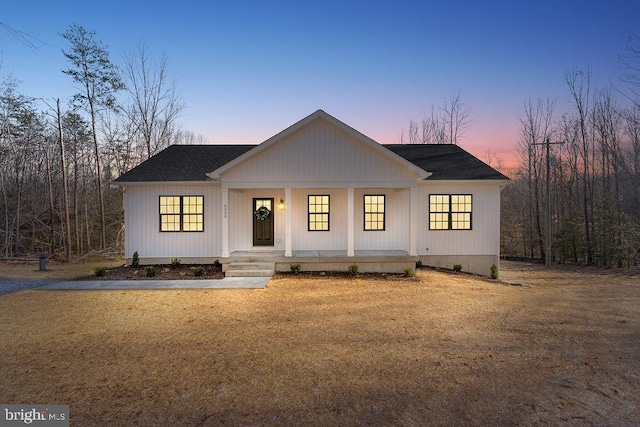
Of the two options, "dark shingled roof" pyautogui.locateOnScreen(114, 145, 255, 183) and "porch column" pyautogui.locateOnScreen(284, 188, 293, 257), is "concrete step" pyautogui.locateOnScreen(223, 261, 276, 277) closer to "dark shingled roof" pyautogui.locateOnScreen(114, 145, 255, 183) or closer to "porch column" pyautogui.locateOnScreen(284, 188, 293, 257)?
"porch column" pyautogui.locateOnScreen(284, 188, 293, 257)

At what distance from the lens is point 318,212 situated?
14156 millimetres

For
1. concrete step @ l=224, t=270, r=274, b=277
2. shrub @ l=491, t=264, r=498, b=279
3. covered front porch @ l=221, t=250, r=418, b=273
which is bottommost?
shrub @ l=491, t=264, r=498, b=279

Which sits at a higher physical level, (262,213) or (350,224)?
(262,213)

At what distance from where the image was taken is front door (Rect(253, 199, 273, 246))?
14203mm

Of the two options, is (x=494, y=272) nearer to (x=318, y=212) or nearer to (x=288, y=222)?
(x=318, y=212)

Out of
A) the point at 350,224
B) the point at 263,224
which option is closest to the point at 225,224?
the point at 263,224

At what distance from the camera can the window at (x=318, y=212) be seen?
14.1 m

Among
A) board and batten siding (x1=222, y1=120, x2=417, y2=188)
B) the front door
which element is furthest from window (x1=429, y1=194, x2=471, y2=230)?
the front door

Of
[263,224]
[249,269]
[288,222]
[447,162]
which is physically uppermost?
[447,162]

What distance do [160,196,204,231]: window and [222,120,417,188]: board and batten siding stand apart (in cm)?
318

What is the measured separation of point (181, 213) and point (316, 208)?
5641mm

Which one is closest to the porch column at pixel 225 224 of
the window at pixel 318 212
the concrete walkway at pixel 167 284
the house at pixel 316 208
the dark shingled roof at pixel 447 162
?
the house at pixel 316 208

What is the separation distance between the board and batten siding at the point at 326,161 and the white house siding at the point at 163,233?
2.95 m

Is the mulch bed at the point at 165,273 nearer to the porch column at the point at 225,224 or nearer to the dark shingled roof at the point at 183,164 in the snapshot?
the porch column at the point at 225,224
